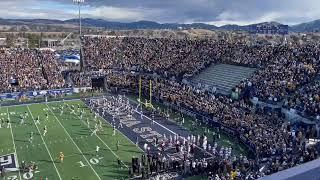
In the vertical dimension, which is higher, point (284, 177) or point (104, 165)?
point (284, 177)

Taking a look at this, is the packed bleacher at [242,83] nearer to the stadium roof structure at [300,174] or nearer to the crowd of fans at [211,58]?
the crowd of fans at [211,58]

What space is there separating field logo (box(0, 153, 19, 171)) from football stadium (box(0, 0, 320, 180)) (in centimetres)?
11

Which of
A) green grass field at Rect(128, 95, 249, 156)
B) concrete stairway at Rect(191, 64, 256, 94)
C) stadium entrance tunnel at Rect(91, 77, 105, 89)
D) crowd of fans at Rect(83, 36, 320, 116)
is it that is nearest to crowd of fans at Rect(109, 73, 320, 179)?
green grass field at Rect(128, 95, 249, 156)

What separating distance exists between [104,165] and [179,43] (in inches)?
1346

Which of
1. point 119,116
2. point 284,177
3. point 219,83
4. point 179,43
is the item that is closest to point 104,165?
point 119,116

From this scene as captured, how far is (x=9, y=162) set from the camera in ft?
77.6

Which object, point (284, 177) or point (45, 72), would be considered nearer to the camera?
point (284, 177)

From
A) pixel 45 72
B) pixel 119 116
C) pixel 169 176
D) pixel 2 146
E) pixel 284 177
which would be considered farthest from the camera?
pixel 45 72

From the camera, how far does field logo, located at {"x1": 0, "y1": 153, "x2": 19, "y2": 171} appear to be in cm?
2270

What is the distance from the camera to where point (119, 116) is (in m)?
34.7

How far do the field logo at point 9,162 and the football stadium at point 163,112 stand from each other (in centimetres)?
11

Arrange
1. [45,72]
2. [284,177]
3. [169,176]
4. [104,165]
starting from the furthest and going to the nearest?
[45,72], [104,165], [169,176], [284,177]

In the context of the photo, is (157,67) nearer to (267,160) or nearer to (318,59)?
(318,59)

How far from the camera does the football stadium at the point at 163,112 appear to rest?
2208cm
